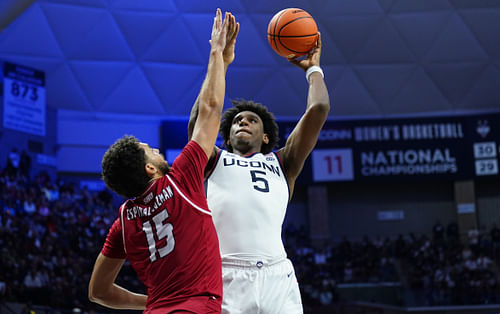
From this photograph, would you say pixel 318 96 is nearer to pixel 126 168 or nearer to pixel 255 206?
pixel 255 206

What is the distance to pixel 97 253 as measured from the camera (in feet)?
51.1

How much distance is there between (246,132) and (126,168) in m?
1.39

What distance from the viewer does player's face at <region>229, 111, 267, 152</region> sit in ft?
14.5

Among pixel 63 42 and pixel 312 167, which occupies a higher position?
pixel 63 42

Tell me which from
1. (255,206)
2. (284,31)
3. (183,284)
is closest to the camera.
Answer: (183,284)

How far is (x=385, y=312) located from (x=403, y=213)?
9842 mm

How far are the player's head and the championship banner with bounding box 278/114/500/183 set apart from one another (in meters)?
20.1

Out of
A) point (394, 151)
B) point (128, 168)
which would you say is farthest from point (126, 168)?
point (394, 151)

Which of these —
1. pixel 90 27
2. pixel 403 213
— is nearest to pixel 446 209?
pixel 403 213

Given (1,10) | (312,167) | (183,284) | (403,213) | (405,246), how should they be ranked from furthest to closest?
(403,213) → (312,167) → (405,246) → (1,10) → (183,284)

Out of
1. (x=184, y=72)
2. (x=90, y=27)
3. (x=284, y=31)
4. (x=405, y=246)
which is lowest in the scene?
(x=405, y=246)

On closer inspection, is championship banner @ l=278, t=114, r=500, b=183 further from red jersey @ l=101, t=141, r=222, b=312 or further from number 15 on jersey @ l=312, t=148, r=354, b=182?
red jersey @ l=101, t=141, r=222, b=312

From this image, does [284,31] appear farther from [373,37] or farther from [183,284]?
[373,37]

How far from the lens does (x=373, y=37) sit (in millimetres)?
24688
